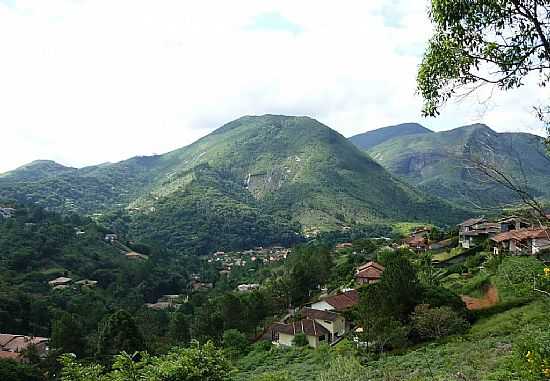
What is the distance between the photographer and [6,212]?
3738 inches

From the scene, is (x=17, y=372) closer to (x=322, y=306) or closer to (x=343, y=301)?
(x=322, y=306)

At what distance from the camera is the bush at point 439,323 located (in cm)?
2206

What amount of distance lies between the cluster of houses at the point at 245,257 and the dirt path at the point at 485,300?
205ft

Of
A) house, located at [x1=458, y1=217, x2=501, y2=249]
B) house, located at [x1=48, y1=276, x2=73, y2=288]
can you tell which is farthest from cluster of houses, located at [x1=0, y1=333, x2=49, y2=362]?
house, located at [x1=458, y1=217, x2=501, y2=249]

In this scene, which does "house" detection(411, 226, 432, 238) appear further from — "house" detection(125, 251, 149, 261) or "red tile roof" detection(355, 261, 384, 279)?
"house" detection(125, 251, 149, 261)

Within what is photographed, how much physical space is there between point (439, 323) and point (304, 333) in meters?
12.0

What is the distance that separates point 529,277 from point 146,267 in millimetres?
75290

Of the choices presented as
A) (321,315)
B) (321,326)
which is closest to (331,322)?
(321,326)

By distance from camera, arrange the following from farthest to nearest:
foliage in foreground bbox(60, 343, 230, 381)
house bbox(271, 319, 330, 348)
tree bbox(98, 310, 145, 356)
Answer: house bbox(271, 319, 330, 348) < tree bbox(98, 310, 145, 356) < foliage in foreground bbox(60, 343, 230, 381)

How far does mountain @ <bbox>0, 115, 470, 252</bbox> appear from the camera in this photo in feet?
411

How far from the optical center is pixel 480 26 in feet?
19.1

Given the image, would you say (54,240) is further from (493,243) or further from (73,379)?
(73,379)

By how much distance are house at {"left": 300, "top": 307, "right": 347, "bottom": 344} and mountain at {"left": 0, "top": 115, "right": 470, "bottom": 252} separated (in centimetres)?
8463

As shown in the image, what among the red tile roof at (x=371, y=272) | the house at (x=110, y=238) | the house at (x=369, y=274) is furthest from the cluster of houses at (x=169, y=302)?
the red tile roof at (x=371, y=272)
